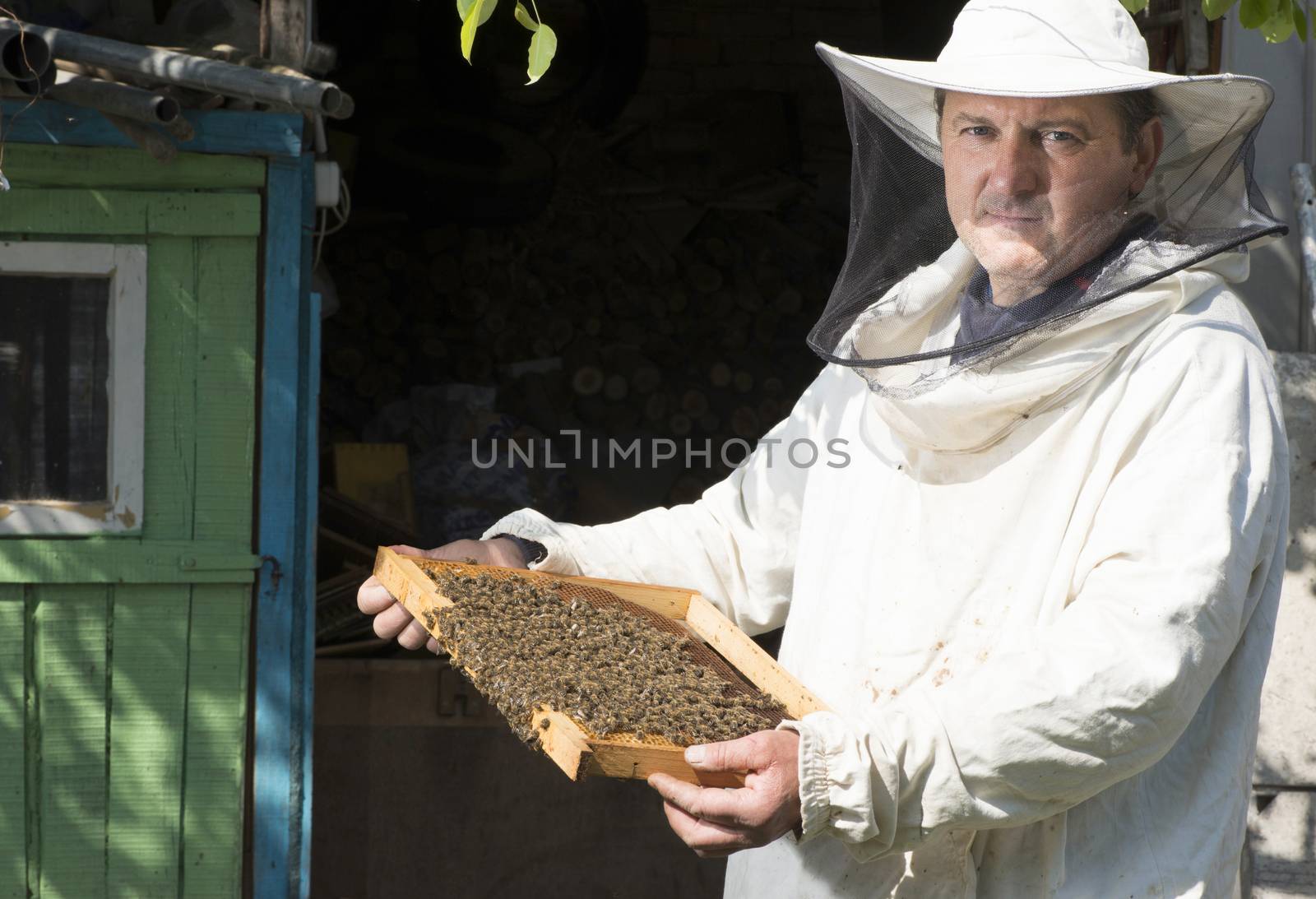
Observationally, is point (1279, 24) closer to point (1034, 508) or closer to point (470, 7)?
point (1034, 508)

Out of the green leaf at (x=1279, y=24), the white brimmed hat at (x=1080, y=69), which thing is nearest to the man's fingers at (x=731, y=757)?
the white brimmed hat at (x=1080, y=69)

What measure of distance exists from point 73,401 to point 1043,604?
2.79 metres

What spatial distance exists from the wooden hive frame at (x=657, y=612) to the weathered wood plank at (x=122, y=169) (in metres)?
1.61

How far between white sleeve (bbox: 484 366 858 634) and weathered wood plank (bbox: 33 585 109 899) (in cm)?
170

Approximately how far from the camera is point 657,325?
7.46 m

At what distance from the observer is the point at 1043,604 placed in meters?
1.89

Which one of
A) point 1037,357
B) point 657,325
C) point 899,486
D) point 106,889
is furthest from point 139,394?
A: point 657,325

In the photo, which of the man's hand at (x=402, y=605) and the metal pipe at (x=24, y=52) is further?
the metal pipe at (x=24, y=52)

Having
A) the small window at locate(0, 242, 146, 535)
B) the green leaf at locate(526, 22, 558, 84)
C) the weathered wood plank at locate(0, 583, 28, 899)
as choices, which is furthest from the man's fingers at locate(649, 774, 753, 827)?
the weathered wood plank at locate(0, 583, 28, 899)

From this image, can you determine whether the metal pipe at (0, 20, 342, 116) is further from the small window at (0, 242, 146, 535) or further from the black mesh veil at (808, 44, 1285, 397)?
the black mesh veil at (808, 44, 1285, 397)

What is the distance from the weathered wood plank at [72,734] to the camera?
366cm

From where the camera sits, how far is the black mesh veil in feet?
6.43

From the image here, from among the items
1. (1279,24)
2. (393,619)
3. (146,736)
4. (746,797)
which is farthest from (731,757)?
(146,736)

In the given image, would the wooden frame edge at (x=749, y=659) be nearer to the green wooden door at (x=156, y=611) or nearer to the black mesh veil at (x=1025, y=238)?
the black mesh veil at (x=1025, y=238)
